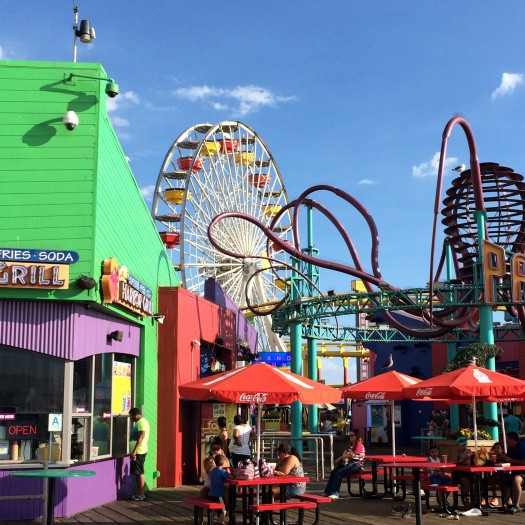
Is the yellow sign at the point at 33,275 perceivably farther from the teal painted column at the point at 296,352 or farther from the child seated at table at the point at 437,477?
the teal painted column at the point at 296,352

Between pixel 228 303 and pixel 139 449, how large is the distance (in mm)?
10486

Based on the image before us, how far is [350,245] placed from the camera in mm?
28797

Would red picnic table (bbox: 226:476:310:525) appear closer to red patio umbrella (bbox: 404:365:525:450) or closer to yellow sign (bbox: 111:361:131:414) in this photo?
red patio umbrella (bbox: 404:365:525:450)

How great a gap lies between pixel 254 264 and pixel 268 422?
321 inches

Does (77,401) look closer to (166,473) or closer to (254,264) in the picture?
(166,473)

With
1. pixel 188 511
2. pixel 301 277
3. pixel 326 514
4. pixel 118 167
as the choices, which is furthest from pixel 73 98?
pixel 301 277

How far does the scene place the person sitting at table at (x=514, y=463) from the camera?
41.3 feet

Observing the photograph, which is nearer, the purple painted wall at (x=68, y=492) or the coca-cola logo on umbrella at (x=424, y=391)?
the purple painted wall at (x=68, y=492)

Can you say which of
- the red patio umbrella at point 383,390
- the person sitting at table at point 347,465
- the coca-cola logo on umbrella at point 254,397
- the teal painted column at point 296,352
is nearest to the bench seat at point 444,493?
the person sitting at table at point 347,465

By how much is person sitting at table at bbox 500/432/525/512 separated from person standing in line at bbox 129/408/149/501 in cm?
590

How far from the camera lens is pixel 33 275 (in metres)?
11.3

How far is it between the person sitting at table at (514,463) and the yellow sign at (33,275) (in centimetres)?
734

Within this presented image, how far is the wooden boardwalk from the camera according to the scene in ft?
36.9

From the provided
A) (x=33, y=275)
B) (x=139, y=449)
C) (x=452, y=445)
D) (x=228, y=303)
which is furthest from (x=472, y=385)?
(x=228, y=303)
